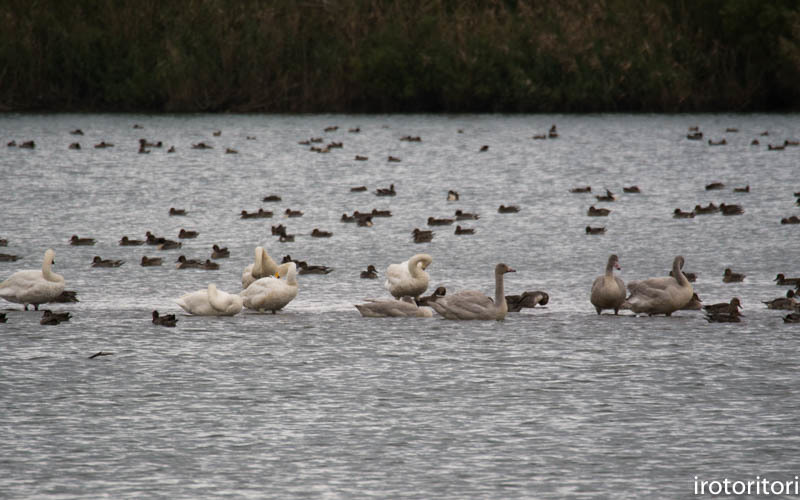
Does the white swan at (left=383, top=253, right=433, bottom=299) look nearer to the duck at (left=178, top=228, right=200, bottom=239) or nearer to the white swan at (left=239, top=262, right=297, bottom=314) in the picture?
the white swan at (left=239, top=262, right=297, bottom=314)

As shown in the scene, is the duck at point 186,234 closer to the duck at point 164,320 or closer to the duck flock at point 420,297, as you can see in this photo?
the duck flock at point 420,297

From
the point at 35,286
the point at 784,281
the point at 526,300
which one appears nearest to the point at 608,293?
the point at 526,300

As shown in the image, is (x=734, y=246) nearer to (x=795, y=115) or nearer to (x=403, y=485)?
(x=403, y=485)

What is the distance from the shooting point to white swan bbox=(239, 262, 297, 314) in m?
17.2

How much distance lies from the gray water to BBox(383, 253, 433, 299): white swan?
627mm

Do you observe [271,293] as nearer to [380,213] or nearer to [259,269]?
[259,269]

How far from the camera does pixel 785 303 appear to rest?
1705cm

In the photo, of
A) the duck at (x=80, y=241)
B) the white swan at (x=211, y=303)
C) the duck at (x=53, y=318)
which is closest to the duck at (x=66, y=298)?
the duck at (x=53, y=318)

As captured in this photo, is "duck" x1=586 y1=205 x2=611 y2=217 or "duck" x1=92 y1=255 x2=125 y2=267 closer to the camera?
"duck" x1=92 y1=255 x2=125 y2=267

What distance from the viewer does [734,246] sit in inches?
948

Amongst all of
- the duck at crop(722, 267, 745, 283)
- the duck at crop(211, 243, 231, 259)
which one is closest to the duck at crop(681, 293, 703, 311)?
the duck at crop(722, 267, 745, 283)

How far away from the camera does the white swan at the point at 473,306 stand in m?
16.9

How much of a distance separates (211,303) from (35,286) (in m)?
2.31

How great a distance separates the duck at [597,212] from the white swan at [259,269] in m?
11.8
